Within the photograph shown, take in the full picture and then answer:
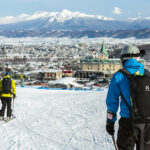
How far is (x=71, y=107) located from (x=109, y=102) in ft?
17.0

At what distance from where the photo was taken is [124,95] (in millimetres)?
2236

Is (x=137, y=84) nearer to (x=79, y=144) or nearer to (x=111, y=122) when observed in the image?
(x=111, y=122)

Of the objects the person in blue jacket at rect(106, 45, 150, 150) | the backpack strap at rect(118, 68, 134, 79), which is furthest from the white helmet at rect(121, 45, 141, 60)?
the backpack strap at rect(118, 68, 134, 79)

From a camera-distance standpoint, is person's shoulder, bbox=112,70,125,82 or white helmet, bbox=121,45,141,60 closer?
person's shoulder, bbox=112,70,125,82

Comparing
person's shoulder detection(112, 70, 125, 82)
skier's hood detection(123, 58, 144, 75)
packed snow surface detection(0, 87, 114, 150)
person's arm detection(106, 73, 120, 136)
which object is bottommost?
packed snow surface detection(0, 87, 114, 150)

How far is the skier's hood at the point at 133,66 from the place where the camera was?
2.25 meters

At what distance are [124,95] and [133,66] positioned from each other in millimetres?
271

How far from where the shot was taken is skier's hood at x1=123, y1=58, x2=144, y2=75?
2246 mm

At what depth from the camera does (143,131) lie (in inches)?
85.2

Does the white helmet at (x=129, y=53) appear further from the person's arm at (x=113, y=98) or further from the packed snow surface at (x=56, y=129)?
the packed snow surface at (x=56, y=129)

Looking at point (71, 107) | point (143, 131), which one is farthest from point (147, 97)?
point (71, 107)

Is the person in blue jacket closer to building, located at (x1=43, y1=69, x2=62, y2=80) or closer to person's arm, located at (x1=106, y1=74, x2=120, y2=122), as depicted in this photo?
person's arm, located at (x1=106, y1=74, x2=120, y2=122)

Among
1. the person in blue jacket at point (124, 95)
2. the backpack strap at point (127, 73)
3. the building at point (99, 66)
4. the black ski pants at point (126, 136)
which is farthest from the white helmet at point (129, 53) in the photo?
the building at point (99, 66)

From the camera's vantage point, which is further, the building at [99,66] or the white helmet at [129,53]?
the building at [99,66]
